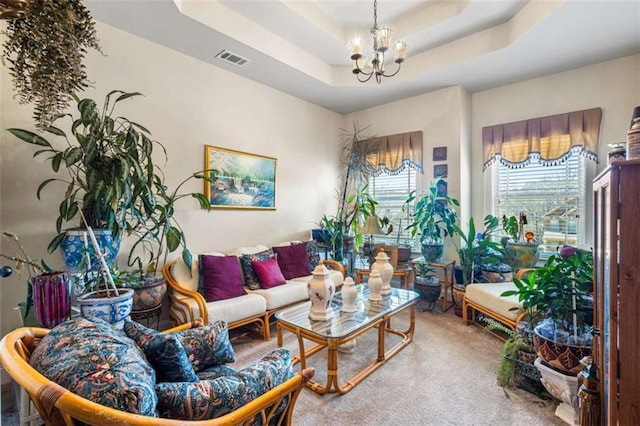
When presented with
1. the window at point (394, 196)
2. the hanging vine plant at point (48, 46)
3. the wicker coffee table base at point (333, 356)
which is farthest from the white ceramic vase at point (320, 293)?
the window at point (394, 196)

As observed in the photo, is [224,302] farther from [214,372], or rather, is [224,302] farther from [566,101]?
[566,101]

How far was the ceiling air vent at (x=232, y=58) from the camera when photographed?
328 cm

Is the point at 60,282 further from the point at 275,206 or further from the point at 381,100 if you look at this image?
the point at 381,100

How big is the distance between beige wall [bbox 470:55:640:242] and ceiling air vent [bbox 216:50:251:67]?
330 centimetres

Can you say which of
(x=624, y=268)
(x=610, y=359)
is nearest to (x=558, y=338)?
(x=610, y=359)

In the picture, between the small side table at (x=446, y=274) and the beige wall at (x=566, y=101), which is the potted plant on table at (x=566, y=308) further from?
the beige wall at (x=566, y=101)

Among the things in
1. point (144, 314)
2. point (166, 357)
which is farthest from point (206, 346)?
point (144, 314)

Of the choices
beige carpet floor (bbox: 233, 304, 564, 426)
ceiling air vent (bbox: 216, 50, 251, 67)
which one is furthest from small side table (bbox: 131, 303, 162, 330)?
ceiling air vent (bbox: 216, 50, 251, 67)

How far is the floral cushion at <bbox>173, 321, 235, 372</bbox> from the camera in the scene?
165 centimetres

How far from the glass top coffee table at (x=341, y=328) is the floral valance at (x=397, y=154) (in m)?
2.36

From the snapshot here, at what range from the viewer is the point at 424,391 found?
218 cm

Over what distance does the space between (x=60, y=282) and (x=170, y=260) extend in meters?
1.43

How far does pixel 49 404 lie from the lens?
83 cm

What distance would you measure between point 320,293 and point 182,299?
1338 millimetres
